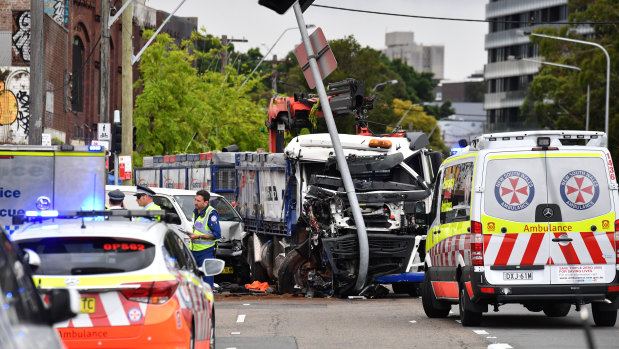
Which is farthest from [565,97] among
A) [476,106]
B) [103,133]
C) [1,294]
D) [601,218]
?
[476,106]

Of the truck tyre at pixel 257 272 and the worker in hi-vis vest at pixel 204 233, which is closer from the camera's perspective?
the worker in hi-vis vest at pixel 204 233

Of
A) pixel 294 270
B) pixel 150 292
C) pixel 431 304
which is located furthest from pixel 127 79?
pixel 150 292

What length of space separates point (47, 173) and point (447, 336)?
7.43 metres

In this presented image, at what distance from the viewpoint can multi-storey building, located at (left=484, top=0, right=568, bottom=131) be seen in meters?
118

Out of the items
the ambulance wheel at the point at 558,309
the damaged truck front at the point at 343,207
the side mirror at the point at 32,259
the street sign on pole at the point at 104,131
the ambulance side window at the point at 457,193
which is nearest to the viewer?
the side mirror at the point at 32,259

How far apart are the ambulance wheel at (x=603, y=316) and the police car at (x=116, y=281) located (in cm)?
708

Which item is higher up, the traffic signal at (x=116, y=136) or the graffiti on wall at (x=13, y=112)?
the graffiti on wall at (x=13, y=112)

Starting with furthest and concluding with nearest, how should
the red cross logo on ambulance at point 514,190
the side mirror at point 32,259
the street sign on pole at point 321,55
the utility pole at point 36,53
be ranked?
1. the utility pole at point 36,53
2. the street sign on pole at point 321,55
3. the red cross logo on ambulance at point 514,190
4. the side mirror at point 32,259

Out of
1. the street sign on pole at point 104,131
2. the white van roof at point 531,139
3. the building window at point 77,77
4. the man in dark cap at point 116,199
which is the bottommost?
the man in dark cap at point 116,199

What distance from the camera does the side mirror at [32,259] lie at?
863 centimetres

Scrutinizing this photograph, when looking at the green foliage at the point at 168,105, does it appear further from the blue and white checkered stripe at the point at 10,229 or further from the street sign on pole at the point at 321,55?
the blue and white checkered stripe at the point at 10,229

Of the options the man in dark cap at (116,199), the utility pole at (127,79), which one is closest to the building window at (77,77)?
the utility pole at (127,79)

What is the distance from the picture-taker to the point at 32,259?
28.6ft

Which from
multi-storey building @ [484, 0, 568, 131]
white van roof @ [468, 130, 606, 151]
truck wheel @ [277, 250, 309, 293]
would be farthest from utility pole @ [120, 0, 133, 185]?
multi-storey building @ [484, 0, 568, 131]
